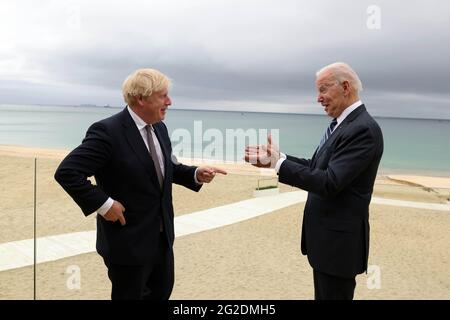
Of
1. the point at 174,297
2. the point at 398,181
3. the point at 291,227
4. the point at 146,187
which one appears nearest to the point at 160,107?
the point at 146,187

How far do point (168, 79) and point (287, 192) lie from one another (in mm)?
10308

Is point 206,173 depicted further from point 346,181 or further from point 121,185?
point 346,181

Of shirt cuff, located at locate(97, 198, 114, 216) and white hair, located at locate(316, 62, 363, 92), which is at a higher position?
white hair, located at locate(316, 62, 363, 92)

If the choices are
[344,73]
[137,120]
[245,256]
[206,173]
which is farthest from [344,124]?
[245,256]

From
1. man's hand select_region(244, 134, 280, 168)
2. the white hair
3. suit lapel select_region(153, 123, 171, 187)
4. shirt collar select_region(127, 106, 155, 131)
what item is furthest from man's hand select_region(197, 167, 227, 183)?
the white hair

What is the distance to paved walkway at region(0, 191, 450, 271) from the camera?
587 cm

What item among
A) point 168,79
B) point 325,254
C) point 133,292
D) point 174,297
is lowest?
point 174,297

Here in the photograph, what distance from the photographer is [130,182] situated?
2.43 meters

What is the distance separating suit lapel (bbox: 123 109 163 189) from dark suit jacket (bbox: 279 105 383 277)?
78cm

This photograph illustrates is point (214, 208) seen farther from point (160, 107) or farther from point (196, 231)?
point (160, 107)

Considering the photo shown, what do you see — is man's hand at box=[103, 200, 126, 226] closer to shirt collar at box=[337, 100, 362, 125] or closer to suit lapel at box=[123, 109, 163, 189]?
suit lapel at box=[123, 109, 163, 189]

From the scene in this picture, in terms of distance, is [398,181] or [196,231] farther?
[398,181]

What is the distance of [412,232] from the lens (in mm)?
8492

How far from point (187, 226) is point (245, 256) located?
6.45 ft
